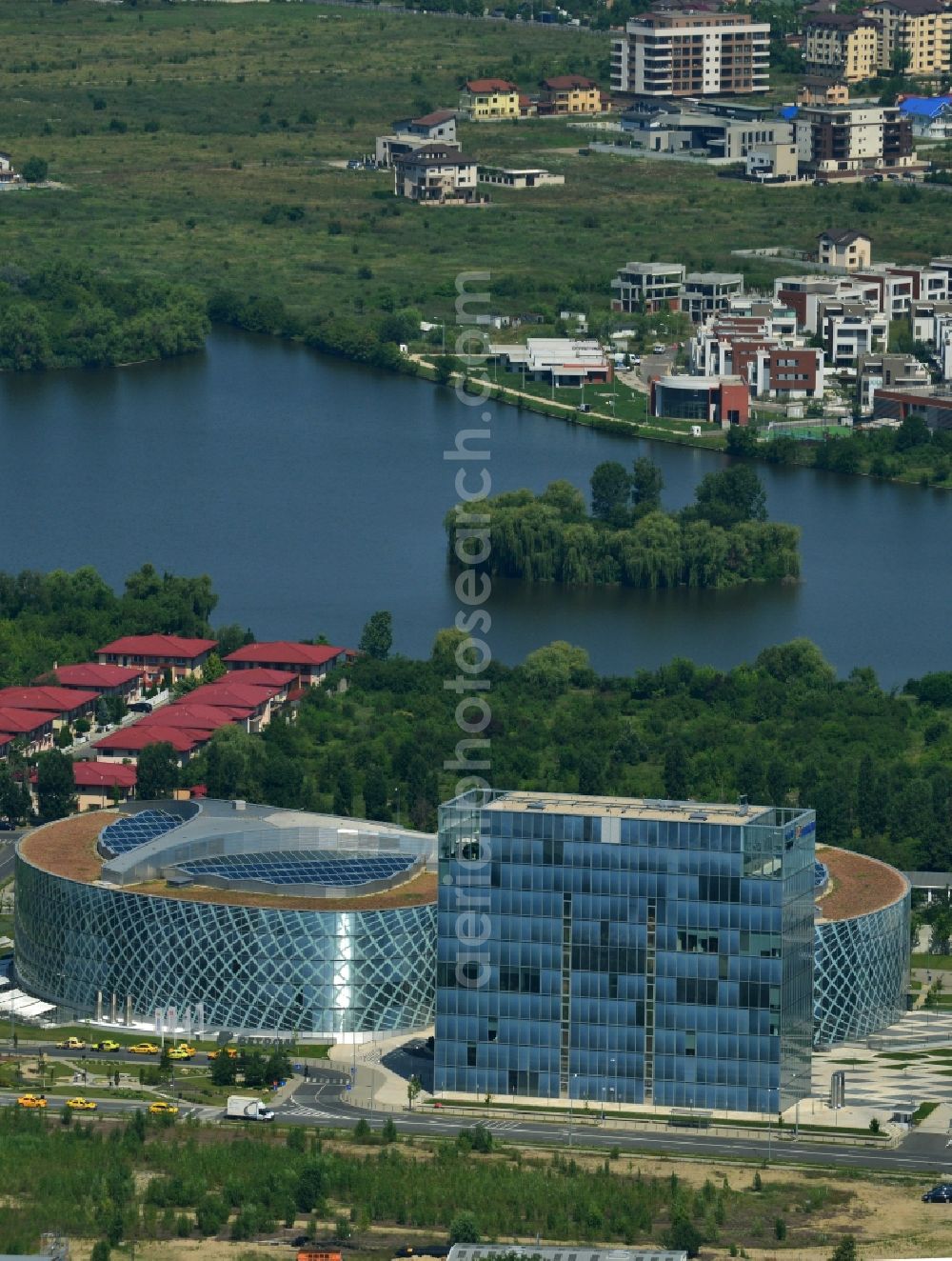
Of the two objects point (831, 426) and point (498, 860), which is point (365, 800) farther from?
point (831, 426)

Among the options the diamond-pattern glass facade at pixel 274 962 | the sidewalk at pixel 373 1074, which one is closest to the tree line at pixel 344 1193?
the sidewalk at pixel 373 1074

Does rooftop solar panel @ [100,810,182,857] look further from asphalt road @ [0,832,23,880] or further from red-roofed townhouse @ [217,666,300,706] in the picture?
red-roofed townhouse @ [217,666,300,706]

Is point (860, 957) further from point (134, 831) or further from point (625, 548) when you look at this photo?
point (625, 548)

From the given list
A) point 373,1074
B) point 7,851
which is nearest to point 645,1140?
point 373,1074

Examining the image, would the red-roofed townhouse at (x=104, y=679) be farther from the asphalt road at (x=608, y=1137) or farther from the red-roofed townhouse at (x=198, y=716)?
the asphalt road at (x=608, y=1137)

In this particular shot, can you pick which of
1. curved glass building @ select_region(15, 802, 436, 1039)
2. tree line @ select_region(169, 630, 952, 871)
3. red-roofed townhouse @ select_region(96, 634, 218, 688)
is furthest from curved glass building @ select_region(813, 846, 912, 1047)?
red-roofed townhouse @ select_region(96, 634, 218, 688)

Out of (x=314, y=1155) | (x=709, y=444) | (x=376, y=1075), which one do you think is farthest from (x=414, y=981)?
(x=709, y=444)
